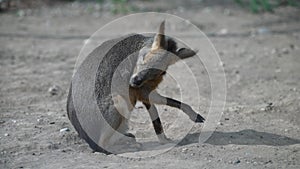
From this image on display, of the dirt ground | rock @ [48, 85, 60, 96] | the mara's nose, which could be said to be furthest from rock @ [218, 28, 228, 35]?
the mara's nose

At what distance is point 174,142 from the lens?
5918 mm

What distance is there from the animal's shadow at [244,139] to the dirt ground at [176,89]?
1 cm

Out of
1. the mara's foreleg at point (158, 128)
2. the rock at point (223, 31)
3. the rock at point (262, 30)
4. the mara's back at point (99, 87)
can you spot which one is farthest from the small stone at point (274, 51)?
the mara's foreleg at point (158, 128)

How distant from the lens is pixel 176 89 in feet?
25.6

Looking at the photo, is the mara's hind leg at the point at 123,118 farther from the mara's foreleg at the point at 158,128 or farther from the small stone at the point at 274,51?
the small stone at the point at 274,51

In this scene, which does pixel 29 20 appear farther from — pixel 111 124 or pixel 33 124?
pixel 111 124

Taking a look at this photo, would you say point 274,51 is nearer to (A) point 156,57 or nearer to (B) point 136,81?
(A) point 156,57

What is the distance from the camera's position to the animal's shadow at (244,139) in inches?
230

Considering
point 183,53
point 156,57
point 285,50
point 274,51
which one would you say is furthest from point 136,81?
point 285,50

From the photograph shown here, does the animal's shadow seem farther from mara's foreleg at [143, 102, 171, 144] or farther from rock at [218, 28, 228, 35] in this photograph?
rock at [218, 28, 228, 35]

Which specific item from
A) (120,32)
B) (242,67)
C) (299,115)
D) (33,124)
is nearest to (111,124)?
(33,124)

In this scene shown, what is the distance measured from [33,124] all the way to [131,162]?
1532mm

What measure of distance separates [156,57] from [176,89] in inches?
80.7

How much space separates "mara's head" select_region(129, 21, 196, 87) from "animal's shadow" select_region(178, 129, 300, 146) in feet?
2.43
